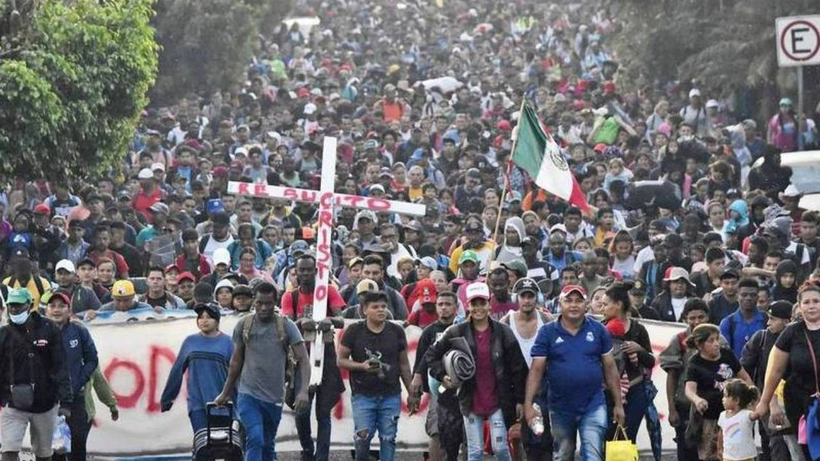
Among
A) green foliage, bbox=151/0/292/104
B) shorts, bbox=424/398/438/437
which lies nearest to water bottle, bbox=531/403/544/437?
shorts, bbox=424/398/438/437

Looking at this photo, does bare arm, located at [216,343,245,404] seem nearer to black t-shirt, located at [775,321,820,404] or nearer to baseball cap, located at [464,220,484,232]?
black t-shirt, located at [775,321,820,404]

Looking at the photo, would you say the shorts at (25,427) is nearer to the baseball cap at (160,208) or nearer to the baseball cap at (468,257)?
the baseball cap at (468,257)

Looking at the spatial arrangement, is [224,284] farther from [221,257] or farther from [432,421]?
[432,421]

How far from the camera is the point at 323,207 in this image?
1834cm

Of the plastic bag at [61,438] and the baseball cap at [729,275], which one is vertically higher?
the baseball cap at [729,275]

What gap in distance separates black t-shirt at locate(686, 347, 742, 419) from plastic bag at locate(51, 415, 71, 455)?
4.52 metres

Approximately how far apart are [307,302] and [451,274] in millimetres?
3931

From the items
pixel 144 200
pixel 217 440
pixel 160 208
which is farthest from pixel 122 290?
pixel 144 200

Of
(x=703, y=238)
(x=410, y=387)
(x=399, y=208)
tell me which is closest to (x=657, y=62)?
(x=703, y=238)

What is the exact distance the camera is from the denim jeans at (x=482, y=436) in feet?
52.4

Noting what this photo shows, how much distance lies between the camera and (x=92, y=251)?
22266 mm

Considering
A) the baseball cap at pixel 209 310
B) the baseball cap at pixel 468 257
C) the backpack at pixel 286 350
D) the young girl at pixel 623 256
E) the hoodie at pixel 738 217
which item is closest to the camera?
the backpack at pixel 286 350

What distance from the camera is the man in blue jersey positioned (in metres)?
15.6

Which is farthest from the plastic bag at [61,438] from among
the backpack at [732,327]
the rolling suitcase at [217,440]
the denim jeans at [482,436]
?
the backpack at [732,327]
